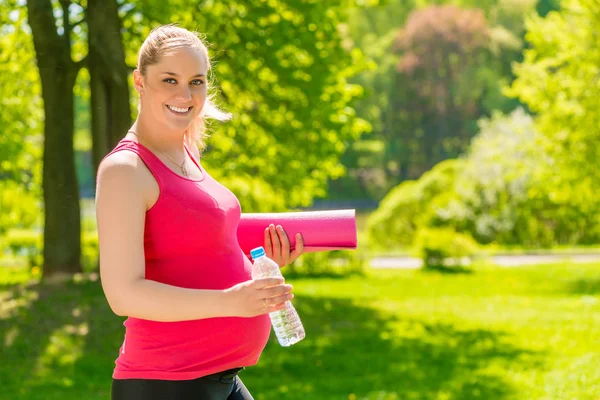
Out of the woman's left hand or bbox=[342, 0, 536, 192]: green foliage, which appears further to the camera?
bbox=[342, 0, 536, 192]: green foliage

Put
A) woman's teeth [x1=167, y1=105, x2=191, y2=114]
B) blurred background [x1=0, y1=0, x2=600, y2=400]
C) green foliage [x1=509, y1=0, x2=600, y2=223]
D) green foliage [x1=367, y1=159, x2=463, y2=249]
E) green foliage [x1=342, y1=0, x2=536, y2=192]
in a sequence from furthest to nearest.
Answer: green foliage [x1=342, y1=0, x2=536, y2=192], green foliage [x1=367, y1=159, x2=463, y2=249], green foliage [x1=509, y1=0, x2=600, y2=223], blurred background [x1=0, y1=0, x2=600, y2=400], woman's teeth [x1=167, y1=105, x2=191, y2=114]

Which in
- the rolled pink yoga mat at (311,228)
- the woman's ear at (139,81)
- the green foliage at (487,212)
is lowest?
the green foliage at (487,212)

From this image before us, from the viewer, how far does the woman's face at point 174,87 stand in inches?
98.7

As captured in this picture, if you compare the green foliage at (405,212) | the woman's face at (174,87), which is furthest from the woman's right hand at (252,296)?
the green foliage at (405,212)

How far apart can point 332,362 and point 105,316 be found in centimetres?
282

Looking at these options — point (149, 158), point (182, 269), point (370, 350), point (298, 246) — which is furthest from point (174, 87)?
point (370, 350)

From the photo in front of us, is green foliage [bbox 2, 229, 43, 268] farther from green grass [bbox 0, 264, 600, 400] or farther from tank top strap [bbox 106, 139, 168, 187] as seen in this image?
tank top strap [bbox 106, 139, 168, 187]

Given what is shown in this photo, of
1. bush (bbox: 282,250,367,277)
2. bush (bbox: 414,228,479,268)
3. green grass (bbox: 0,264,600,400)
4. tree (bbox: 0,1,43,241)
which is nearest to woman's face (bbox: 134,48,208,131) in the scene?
green grass (bbox: 0,264,600,400)

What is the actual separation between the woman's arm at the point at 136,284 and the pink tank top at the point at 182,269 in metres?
0.11

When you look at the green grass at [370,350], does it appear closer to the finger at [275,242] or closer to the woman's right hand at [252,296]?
the finger at [275,242]

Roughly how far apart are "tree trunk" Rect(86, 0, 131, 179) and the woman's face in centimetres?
903

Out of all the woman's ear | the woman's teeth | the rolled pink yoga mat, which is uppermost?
the woman's ear

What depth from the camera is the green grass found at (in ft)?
26.1

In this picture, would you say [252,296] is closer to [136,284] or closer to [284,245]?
[136,284]
